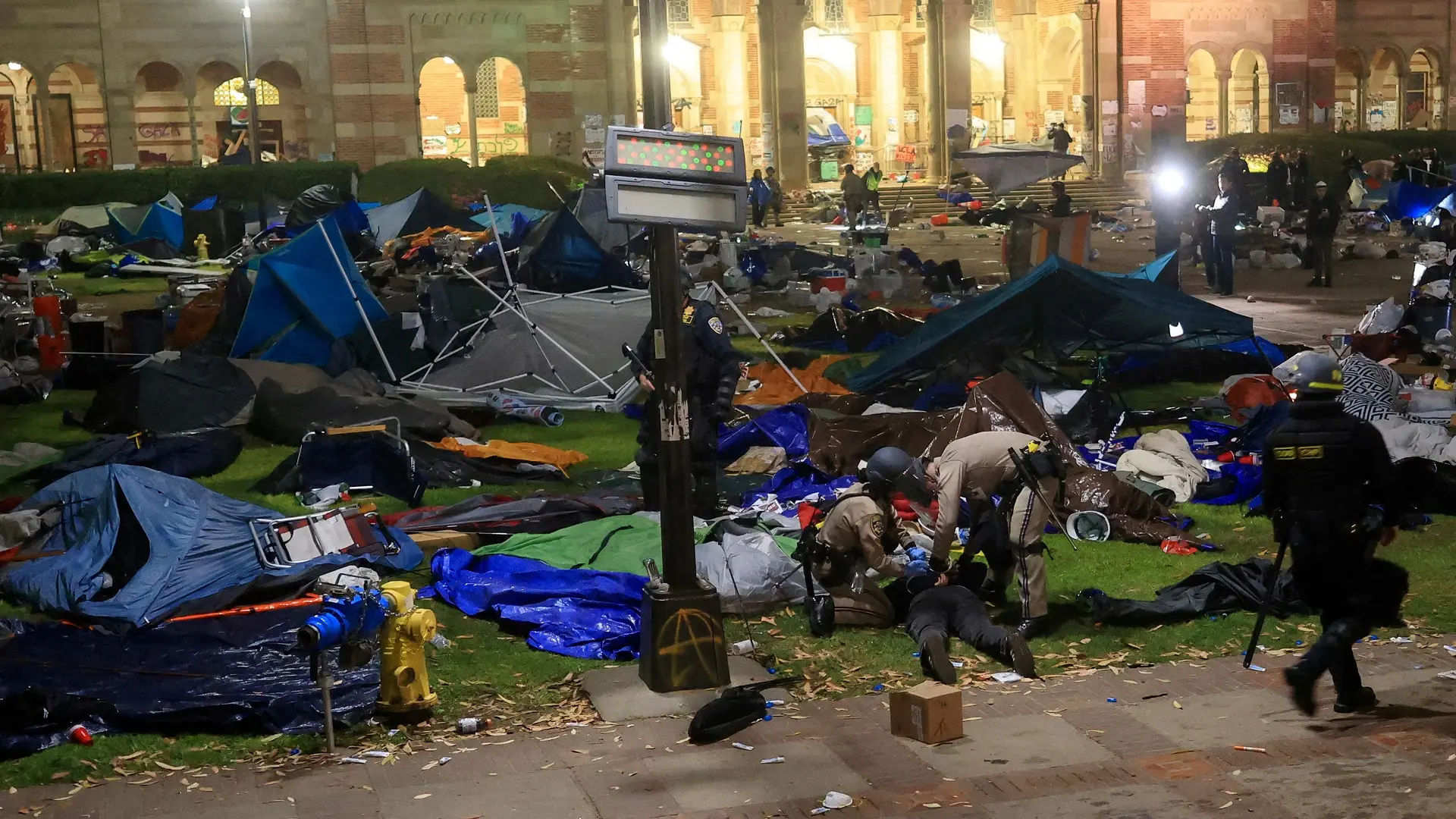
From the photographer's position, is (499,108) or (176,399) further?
(499,108)

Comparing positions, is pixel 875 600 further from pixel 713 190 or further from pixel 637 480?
pixel 637 480

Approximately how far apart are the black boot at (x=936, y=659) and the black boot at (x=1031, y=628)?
628mm

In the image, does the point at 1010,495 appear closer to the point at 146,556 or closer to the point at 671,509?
the point at 671,509

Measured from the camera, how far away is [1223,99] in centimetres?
4600

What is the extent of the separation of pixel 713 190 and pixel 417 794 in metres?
3.11

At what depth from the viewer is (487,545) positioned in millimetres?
10773

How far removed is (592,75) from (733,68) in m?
9.83

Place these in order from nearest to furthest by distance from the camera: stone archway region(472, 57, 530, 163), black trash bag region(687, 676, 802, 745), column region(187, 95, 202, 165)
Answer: black trash bag region(687, 676, 802, 745)
column region(187, 95, 202, 165)
stone archway region(472, 57, 530, 163)

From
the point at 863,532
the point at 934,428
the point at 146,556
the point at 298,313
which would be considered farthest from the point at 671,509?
the point at 298,313

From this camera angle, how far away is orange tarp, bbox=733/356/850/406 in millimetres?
16312

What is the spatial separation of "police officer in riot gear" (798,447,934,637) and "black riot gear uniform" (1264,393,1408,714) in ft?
7.73

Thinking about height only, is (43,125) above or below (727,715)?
above

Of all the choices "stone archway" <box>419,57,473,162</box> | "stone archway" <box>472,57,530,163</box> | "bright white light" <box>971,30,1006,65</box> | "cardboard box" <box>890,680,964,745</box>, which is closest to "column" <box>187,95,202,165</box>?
"stone archway" <box>419,57,473,162</box>

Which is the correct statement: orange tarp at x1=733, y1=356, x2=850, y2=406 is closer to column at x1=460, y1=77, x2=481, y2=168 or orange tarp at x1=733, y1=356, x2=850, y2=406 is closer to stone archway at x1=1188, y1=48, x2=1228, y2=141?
column at x1=460, y1=77, x2=481, y2=168
